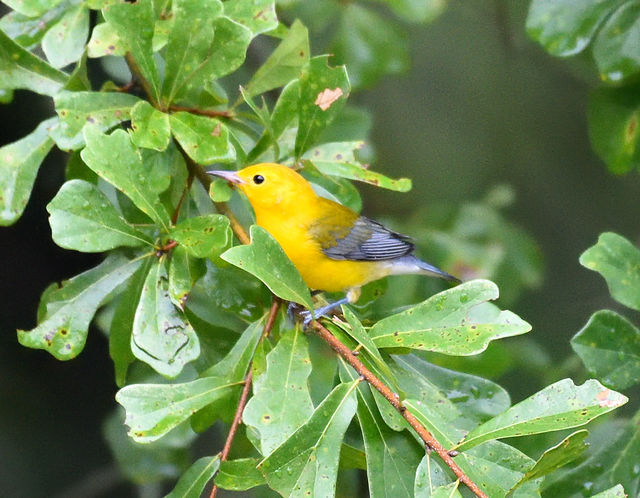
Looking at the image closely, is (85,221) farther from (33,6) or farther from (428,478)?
(428,478)

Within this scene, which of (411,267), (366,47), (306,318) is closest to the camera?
(306,318)

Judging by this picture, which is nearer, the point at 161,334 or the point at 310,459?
the point at 310,459

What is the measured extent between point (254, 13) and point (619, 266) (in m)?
1.09

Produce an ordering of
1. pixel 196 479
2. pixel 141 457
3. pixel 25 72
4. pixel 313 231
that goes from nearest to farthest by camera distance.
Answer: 1. pixel 196 479
2. pixel 25 72
3. pixel 313 231
4. pixel 141 457

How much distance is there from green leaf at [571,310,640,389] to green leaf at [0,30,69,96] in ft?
4.63

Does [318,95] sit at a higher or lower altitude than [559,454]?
higher

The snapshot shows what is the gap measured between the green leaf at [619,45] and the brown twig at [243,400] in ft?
4.38

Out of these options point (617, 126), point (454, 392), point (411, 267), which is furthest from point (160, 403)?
point (617, 126)

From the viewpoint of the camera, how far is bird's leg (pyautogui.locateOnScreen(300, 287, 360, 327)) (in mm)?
1983

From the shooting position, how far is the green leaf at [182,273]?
1919 mm

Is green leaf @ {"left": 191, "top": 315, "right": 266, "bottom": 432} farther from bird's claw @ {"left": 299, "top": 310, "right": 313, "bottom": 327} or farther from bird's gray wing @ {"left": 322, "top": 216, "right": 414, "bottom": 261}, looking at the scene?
bird's gray wing @ {"left": 322, "top": 216, "right": 414, "bottom": 261}

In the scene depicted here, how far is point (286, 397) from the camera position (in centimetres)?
180

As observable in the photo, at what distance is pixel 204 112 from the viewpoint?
2.31 m

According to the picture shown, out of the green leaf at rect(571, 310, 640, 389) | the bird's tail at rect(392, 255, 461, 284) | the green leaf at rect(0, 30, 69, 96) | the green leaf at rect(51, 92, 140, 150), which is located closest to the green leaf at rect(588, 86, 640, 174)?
the bird's tail at rect(392, 255, 461, 284)
